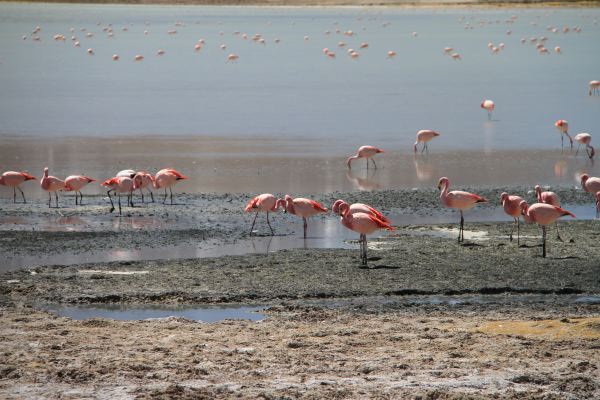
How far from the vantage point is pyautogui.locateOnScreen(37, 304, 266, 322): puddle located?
32.5 feet

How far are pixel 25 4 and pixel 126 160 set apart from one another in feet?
250

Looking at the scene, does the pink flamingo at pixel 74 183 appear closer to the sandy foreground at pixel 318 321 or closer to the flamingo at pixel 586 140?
the sandy foreground at pixel 318 321

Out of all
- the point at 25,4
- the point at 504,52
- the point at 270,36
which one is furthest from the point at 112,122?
the point at 25,4

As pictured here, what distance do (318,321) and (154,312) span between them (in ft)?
5.13

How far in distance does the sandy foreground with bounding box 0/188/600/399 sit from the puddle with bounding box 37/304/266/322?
158mm

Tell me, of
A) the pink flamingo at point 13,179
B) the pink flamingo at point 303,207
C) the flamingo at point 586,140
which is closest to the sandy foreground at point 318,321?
the pink flamingo at point 303,207

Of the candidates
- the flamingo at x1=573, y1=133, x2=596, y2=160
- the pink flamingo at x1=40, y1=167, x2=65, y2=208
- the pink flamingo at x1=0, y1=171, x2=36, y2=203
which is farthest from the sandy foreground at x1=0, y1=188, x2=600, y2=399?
the flamingo at x1=573, y1=133, x2=596, y2=160

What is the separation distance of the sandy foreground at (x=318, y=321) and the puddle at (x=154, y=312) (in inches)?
6.2

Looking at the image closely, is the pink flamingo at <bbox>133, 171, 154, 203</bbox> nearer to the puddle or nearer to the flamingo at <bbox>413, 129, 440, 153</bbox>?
the puddle

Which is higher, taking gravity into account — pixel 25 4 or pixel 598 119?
pixel 25 4

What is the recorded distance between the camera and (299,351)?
8.38 m

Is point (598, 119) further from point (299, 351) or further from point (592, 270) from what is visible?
point (299, 351)

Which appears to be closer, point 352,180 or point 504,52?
point 352,180

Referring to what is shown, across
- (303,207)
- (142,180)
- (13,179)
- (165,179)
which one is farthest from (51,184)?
(303,207)
